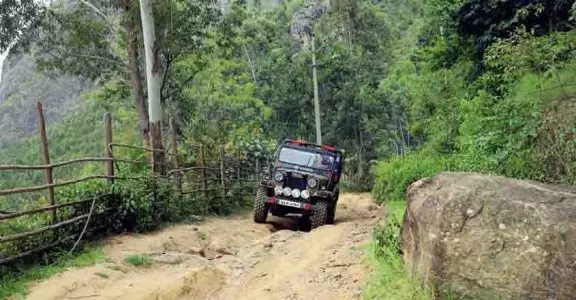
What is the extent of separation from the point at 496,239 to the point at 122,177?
22.7 ft

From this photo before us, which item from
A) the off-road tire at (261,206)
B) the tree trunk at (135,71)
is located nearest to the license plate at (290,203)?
the off-road tire at (261,206)

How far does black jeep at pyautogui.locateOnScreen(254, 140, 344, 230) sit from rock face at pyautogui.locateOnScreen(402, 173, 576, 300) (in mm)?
6705

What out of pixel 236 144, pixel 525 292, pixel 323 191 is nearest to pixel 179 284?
pixel 525 292

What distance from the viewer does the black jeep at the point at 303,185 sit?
37.6 feet

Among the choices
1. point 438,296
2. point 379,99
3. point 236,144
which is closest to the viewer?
point 438,296

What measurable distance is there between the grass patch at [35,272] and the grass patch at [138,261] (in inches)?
13.5

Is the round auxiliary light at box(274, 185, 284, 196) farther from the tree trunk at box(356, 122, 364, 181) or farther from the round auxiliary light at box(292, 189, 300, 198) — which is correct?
the tree trunk at box(356, 122, 364, 181)

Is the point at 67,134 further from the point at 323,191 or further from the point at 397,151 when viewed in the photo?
the point at 323,191

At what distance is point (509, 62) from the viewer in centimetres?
870

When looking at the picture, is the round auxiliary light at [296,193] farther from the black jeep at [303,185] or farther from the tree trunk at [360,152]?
the tree trunk at [360,152]

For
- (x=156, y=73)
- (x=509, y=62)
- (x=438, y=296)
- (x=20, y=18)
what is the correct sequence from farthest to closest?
(x=20, y=18)
(x=156, y=73)
(x=509, y=62)
(x=438, y=296)

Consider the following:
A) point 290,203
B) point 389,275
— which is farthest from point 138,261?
point 290,203

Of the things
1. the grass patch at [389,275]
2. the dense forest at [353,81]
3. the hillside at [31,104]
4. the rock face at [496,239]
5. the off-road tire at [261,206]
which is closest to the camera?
the rock face at [496,239]

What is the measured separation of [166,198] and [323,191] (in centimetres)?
321
